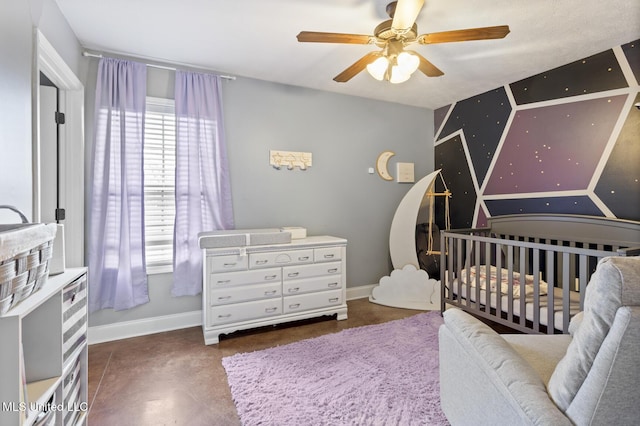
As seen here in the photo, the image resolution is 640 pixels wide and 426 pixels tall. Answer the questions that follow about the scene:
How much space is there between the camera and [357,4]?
6.22ft

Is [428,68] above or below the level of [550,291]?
above

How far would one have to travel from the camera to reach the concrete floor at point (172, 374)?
166 cm

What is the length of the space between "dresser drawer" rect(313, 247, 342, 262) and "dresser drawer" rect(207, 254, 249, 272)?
0.65 m

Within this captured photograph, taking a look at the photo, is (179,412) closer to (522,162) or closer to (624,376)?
(624,376)

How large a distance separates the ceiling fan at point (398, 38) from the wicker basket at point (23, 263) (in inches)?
60.1

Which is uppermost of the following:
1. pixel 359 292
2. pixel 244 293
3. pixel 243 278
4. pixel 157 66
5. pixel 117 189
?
pixel 157 66

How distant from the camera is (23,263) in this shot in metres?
0.93

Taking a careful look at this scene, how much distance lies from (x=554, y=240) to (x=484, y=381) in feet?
7.29

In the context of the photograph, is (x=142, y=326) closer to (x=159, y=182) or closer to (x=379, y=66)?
(x=159, y=182)

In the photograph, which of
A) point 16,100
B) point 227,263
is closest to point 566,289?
point 227,263

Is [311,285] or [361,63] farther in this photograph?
[311,285]

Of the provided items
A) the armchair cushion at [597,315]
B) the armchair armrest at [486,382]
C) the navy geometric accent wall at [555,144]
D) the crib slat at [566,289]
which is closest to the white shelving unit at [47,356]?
the armchair armrest at [486,382]
